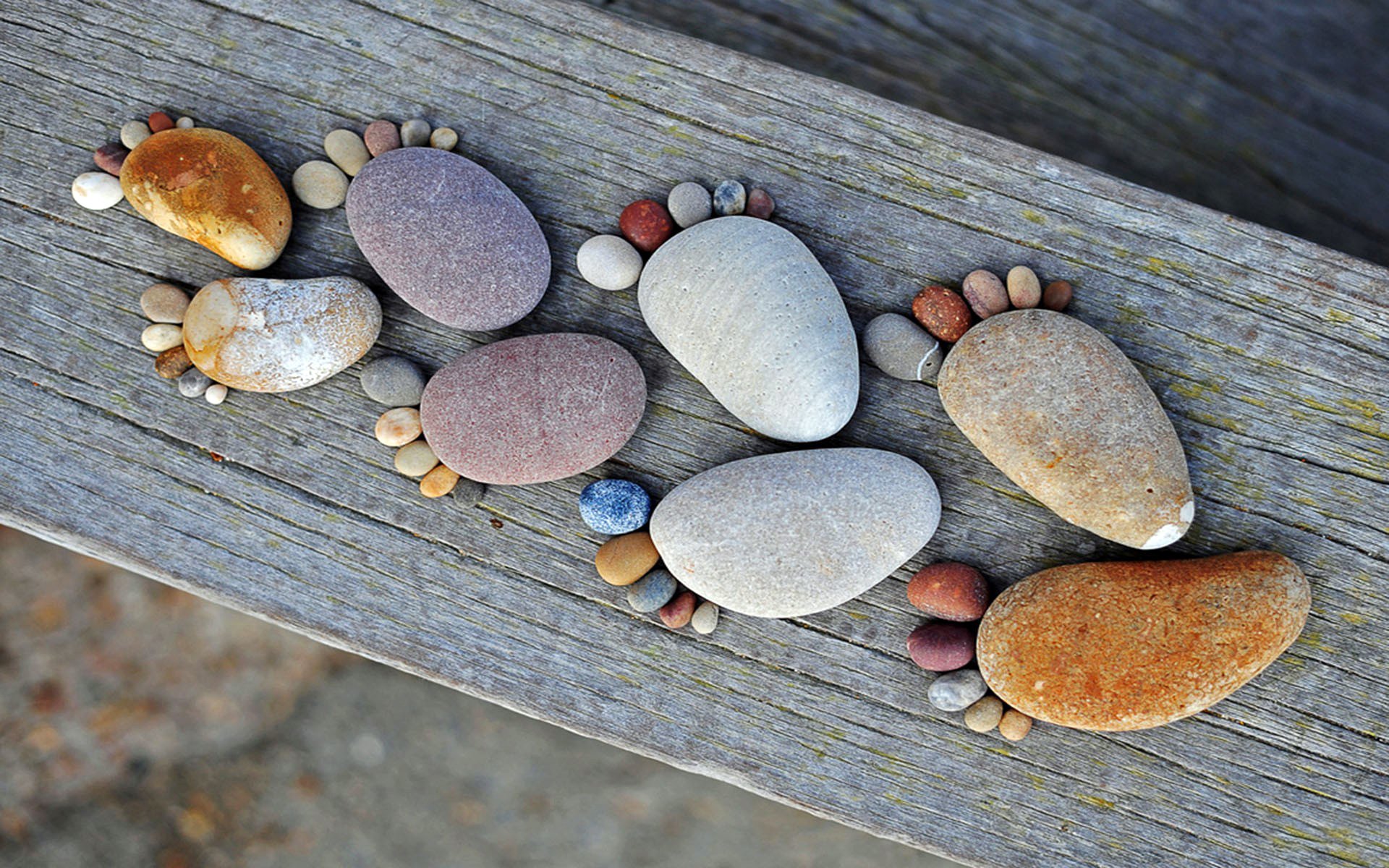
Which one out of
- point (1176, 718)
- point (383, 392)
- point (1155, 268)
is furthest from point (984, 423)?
point (383, 392)

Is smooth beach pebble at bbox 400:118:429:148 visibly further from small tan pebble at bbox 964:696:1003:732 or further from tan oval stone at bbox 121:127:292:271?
small tan pebble at bbox 964:696:1003:732

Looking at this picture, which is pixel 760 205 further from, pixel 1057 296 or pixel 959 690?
pixel 959 690

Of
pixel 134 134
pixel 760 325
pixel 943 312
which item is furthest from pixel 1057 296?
pixel 134 134

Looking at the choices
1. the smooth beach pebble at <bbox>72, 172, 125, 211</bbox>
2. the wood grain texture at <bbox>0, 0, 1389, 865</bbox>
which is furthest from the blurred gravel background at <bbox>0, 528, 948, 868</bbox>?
the smooth beach pebble at <bbox>72, 172, 125, 211</bbox>

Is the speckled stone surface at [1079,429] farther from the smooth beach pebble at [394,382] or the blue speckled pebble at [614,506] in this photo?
the smooth beach pebble at [394,382]

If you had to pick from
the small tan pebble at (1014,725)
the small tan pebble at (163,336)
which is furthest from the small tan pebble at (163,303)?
the small tan pebble at (1014,725)

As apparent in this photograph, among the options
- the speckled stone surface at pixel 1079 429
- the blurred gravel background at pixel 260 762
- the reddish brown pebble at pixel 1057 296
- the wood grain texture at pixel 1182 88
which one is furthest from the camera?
the blurred gravel background at pixel 260 762
